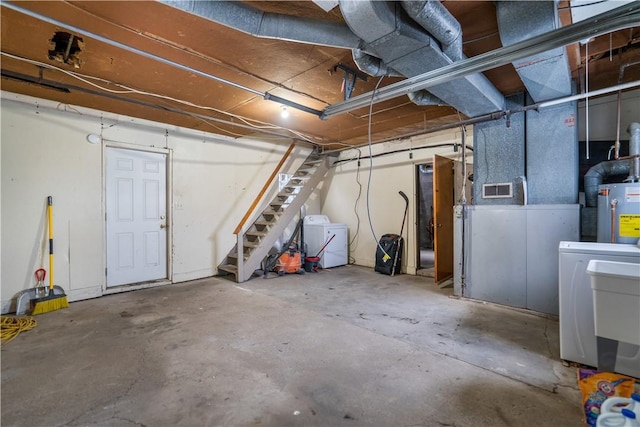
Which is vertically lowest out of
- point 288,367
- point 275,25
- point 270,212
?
point 288,367

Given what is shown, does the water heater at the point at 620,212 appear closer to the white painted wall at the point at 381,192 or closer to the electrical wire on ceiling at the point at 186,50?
the white painted wall at the point at 381,192

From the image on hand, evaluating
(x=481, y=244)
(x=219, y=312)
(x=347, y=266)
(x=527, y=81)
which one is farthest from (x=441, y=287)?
(x=219, y=312)

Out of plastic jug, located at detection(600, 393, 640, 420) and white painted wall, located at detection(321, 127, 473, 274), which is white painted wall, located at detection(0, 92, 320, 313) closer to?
white painted wall, located at detection(321, 127, 473, 274)

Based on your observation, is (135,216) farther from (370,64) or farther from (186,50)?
(370,64)

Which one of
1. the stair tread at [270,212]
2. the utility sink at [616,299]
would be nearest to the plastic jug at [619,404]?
the utility sink at [616,299]

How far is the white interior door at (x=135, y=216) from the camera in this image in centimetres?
410

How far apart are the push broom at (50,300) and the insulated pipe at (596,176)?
613 centimetres

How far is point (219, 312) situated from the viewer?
10.9 feet

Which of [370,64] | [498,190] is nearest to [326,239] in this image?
[498,190]

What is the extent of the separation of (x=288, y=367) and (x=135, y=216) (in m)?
3.54

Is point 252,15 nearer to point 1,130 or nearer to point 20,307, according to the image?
point 1,130

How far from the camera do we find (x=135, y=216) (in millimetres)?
4312

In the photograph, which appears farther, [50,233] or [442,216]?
[442,216]

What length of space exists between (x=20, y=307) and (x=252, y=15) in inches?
161
